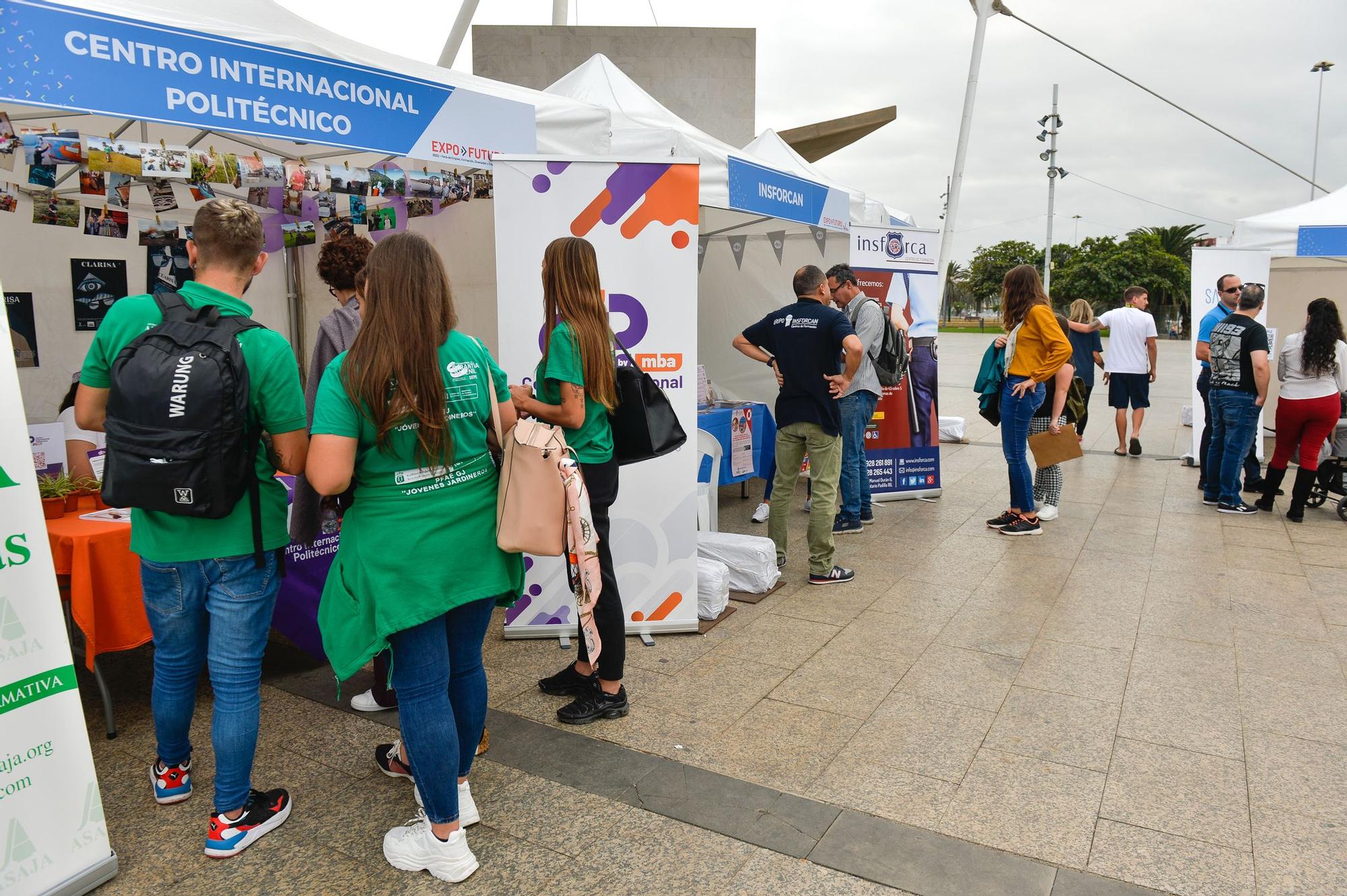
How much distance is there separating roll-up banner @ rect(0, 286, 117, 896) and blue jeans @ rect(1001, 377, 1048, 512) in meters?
5.33

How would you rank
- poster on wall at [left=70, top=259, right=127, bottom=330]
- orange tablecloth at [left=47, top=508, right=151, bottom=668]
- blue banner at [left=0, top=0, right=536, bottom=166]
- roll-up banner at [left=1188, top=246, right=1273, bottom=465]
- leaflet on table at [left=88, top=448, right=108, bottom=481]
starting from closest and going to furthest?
blue banner at [left=0, top=0, right=536, bottom=166]
orange tablecloth at [left=47, top=508, right=151, bottom=668]
leaflet on table at [left=88, top=448, right=108, bottom=481]
poster on wall at [left=70, top=259, right=127, bottom=330]
roll-up banner at [left=1188, top=246, right=1273, bottom=465]

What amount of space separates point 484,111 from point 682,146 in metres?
1.76

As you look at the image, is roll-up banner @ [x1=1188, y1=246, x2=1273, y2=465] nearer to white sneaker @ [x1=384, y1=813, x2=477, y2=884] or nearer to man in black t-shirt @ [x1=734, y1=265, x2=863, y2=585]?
man in black t-shirt @ [x1=734, y1=265, x2=863, y2=585]

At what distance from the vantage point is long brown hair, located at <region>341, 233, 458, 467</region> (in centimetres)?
212

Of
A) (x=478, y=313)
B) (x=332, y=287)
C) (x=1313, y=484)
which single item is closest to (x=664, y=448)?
(x=332, y=287)

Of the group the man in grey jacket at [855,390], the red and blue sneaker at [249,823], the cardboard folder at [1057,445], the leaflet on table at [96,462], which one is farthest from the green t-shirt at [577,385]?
the cardboard folder at [1057,445]

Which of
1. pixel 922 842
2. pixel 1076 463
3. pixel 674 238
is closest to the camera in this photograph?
pixel 922 842

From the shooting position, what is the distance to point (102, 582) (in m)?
3.06

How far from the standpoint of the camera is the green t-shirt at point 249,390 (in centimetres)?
235

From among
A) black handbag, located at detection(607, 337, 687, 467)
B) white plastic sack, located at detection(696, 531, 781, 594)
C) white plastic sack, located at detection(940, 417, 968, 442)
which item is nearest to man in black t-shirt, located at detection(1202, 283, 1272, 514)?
white plastic sack, located at detection(940, 417, 968, 442)

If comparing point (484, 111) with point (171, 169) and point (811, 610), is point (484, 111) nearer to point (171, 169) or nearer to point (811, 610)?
point (171, 169)

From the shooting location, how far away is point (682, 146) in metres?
5.86

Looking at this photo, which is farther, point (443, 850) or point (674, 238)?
point (674, 238)

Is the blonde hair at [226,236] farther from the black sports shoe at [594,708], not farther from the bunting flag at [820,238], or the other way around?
the bunting flag at [820,238]
